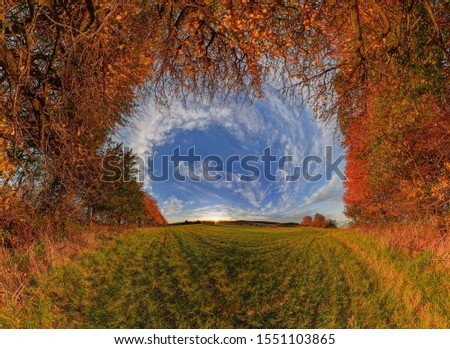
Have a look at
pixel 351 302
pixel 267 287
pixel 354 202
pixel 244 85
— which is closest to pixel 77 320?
pixel 267 287

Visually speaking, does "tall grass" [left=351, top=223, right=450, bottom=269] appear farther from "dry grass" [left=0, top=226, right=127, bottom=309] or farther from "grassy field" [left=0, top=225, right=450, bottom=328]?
"dry grass" [left=0, top=226, right=127, bottom=309]

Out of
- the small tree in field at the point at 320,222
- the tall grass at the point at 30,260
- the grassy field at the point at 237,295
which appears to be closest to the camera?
the grassy field at the point at 237,295

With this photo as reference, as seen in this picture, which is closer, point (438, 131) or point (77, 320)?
point (77, 320)

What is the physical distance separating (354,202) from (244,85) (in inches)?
738

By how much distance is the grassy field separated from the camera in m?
7.32

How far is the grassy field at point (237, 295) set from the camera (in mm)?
7316

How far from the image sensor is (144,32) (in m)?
8.85

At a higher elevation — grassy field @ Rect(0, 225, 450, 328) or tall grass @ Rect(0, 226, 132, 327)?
tall grass @ Rect(0, 226, 132, 327)

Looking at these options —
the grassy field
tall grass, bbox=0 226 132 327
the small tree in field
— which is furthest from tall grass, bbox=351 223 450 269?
the small tree in field

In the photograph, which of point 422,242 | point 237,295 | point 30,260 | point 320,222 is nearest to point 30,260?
point 30,260

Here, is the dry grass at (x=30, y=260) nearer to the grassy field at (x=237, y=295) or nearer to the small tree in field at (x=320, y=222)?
the grassy field at (x=237, y=295)

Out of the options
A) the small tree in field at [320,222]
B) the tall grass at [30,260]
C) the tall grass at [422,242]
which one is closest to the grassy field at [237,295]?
the tall grass at [30,260]
